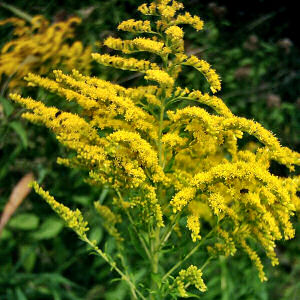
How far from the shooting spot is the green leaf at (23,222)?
2201mm

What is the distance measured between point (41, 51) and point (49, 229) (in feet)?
3.11

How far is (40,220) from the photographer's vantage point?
7.57ft

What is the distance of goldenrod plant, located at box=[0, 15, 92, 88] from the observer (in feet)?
6.21

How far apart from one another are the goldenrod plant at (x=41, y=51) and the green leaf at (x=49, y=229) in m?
0.77

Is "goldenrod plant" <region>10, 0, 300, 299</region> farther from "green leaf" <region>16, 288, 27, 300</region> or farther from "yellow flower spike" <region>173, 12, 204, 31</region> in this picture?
"green leaf" <region>16, 288, 27, 300</region>

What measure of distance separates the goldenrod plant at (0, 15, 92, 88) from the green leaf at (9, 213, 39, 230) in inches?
28.0

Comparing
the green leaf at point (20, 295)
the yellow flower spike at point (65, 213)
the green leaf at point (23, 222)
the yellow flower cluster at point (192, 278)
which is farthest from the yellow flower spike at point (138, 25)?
the green leaf at point (20, 295)

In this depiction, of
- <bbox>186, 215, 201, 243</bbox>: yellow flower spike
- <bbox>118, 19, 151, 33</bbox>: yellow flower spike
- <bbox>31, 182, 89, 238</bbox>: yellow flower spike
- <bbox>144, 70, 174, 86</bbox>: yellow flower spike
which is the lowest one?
<bbox>186, 215, 201, 243</bbox>: yellow flower spike

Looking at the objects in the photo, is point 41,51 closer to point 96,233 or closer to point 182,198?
point 96,233

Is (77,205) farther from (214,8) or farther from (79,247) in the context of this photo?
(214,8)

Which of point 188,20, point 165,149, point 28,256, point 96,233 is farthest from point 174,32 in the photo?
point 28,256

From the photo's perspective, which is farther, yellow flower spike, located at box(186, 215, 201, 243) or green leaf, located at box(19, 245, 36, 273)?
green leaf, located at box(19, 245, 36, 273)

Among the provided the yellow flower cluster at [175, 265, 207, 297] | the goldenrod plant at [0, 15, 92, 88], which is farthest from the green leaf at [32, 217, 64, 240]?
the yellow flower cluster at [175, 265, 207, 297]

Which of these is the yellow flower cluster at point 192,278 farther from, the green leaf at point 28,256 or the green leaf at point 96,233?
the green leaf at point 28,256
